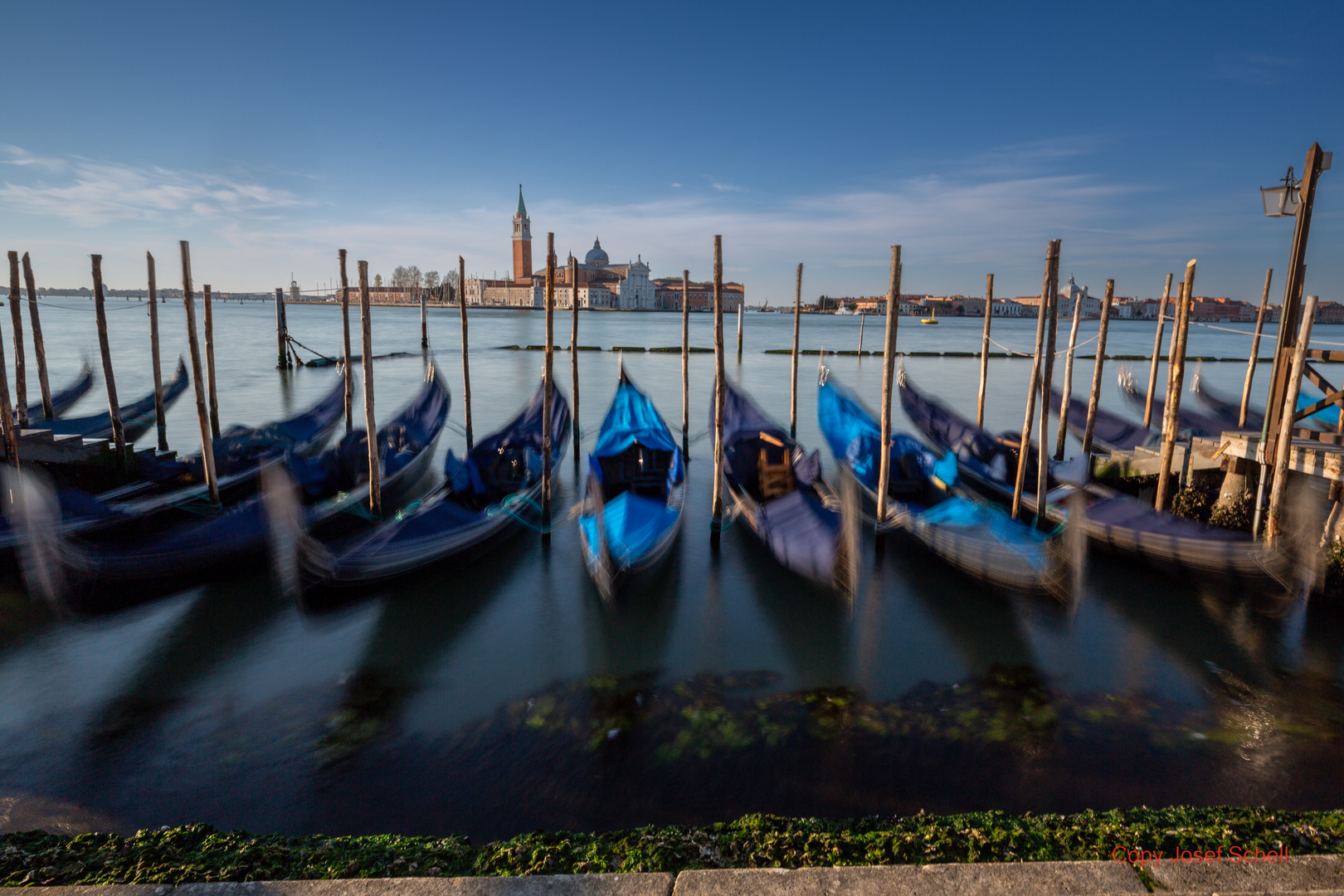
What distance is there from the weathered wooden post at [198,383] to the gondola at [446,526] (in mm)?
1661

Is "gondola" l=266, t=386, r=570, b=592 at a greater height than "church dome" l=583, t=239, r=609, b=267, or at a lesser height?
lesser

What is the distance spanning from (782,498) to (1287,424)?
11.9ft

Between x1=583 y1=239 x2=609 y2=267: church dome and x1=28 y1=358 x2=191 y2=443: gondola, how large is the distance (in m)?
87.0

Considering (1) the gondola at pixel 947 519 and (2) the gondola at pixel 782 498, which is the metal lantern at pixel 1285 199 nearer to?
(1) the gondola at pixel 947 519

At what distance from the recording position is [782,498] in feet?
18.7

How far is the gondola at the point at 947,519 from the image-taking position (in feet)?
15.9

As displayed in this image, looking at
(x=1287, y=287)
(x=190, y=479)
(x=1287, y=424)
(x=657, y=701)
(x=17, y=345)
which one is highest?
(x=1287, y=287)

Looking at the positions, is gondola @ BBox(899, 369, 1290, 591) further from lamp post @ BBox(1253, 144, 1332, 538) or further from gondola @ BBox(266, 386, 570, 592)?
gondola @ BBox(266, 386, 570, 592)

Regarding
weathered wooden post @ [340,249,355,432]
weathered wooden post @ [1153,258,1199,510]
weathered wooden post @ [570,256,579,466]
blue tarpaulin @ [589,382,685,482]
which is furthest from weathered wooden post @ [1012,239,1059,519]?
weathered wooden post @ [340,249,355,432]

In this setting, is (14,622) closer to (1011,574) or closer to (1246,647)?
(1011,574)

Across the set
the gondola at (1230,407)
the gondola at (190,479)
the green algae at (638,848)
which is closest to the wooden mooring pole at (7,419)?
the gondola at (190,479)

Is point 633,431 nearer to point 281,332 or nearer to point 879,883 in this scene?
point 879,883

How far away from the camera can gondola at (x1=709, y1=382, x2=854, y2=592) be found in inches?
187

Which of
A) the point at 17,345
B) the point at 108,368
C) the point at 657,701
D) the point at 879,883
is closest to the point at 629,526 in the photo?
the point at 657,701
